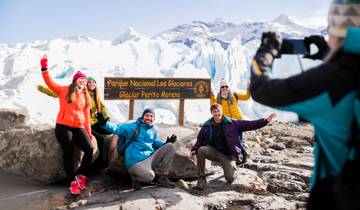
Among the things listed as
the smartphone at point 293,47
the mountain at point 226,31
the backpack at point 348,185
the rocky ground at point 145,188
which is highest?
the mountain at point 226,31

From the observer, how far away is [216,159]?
223 inches

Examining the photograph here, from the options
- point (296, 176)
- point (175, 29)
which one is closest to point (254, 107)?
point (296, 176)

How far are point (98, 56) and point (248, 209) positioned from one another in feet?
135

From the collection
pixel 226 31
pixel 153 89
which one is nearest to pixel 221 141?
pixel 153 89

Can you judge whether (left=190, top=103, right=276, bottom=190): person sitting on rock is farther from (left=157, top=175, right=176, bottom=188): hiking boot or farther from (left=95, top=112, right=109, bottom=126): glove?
(left=95, top=112, right=109, bottom=126): glove

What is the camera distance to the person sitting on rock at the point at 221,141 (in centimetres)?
557

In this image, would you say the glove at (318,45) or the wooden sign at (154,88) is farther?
the wooden sign at (154,88)

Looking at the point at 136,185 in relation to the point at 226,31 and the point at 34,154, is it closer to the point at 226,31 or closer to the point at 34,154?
the point at 34,154

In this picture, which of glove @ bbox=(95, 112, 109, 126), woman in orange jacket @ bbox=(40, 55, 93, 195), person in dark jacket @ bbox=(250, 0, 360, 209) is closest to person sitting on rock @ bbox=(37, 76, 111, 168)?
glove @ bbox=(95, 112, 109, 126)

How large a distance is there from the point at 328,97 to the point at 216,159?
4.46 m

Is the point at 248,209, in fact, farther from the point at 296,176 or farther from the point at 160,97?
the point at 160,97

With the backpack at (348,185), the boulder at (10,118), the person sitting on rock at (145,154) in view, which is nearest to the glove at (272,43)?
the backpack at (348,185)

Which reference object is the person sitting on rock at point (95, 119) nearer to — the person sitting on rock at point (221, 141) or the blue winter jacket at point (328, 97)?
the person sitting on rock at point (221, 141)

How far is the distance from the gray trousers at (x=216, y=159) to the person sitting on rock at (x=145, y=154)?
0.46 m
